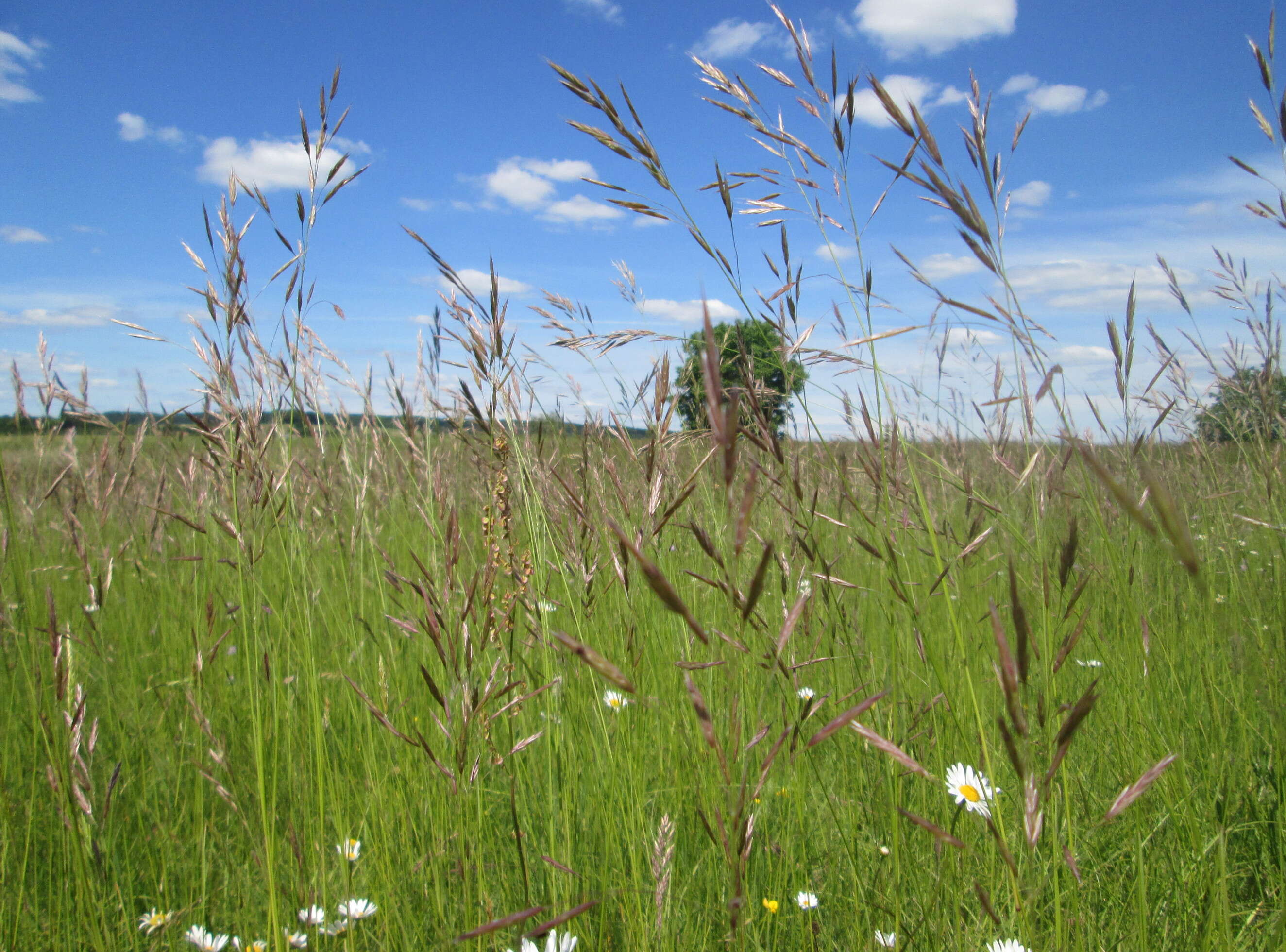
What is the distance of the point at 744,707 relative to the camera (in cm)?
167

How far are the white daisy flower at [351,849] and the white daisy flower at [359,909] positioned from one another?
0.07 m

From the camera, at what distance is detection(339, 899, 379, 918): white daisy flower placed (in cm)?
119

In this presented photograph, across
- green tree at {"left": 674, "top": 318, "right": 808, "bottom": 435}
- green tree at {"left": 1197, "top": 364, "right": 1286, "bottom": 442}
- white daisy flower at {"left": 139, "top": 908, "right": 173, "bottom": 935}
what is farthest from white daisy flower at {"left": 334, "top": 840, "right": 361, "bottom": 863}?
green tree at {"left": 1197, "top": 364, "right": 1286, "bottom": 442}

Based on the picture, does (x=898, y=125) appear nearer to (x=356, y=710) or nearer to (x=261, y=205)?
(x=261, y=205)

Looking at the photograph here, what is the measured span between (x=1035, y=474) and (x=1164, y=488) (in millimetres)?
979

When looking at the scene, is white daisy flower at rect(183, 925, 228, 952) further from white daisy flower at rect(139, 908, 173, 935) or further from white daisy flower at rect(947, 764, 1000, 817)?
white daisy flower at rect(947, 764, 1000, 817)

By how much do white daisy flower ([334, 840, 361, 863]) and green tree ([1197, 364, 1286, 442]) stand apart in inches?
111

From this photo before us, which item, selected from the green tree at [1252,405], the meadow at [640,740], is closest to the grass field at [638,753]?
the meadow at [640,740]

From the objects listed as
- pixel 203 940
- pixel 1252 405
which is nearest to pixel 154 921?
pixel 203 940

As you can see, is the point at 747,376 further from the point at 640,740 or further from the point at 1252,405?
the point at 1252,405

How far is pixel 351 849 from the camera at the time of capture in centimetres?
142

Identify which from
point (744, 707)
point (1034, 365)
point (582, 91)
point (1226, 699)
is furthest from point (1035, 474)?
point (582, 91)

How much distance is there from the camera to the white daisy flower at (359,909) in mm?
1188

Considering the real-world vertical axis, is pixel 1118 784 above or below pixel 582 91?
below
